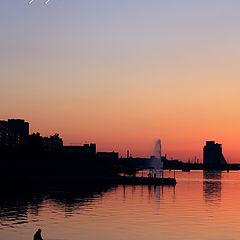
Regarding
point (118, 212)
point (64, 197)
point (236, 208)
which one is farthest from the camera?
point (64, 197)

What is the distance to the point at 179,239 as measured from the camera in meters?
64.2

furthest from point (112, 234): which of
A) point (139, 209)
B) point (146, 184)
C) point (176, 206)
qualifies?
point (146, 184)

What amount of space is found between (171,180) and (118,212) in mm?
100582

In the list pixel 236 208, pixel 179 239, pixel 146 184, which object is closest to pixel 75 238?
pixel 179 239

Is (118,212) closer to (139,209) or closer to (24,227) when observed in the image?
(139,209)

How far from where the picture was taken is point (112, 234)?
6656 cm

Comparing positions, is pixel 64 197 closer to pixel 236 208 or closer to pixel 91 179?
pixel 236 208

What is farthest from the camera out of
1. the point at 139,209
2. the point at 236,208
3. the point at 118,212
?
the point at 236,208

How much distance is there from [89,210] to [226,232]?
29542 mm

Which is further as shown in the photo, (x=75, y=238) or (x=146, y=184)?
(x=146, y=184)

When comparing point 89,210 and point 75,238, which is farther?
point 89,210

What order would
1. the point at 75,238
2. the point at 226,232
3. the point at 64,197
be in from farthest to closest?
the point at 64,197, the point at 226,232, the point at 75,238

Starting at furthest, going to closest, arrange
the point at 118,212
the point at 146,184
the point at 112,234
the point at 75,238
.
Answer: the point at 146,184 → the point at 118,212 → the point at 112,234 → the point at 75,238

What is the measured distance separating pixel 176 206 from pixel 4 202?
3286 cm
